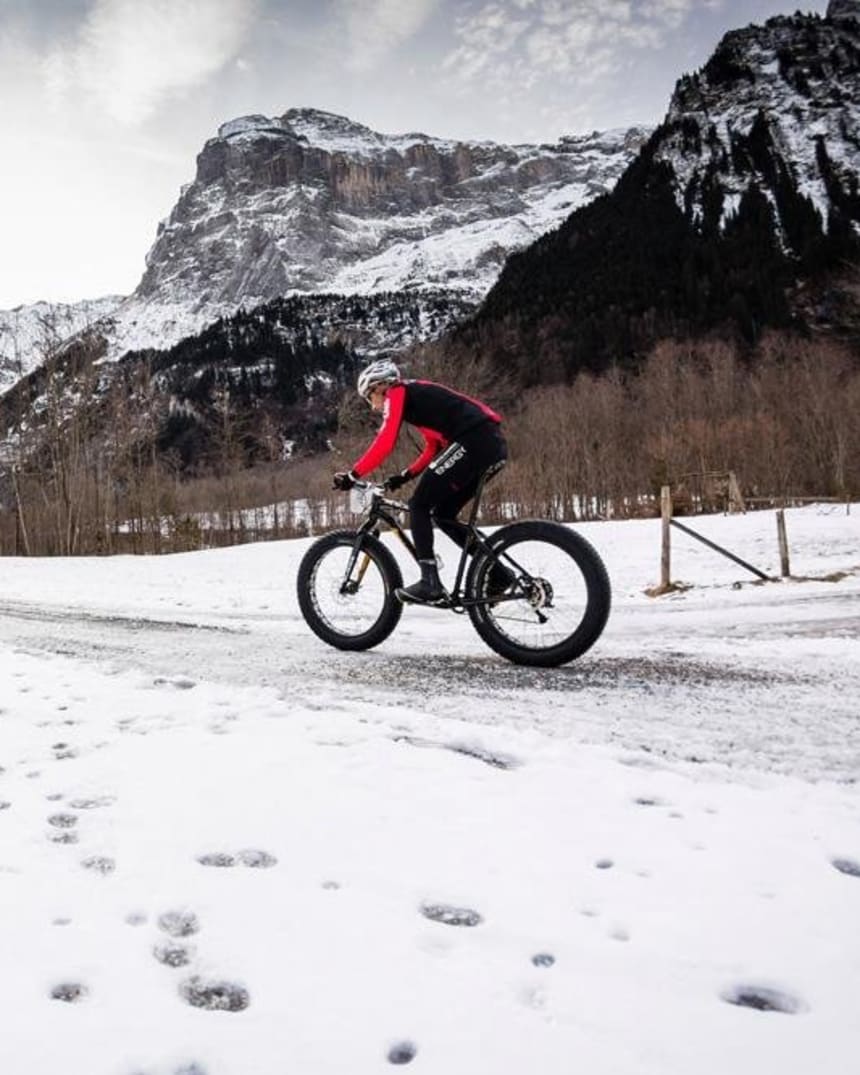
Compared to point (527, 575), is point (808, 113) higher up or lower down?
higher up

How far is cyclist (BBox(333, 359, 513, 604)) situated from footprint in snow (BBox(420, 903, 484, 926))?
3.28 m

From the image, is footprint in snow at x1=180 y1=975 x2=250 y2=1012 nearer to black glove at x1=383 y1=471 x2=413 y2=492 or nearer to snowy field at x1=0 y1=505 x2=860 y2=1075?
snowy field at x1=0 y1=505 x2=860 y2=1075

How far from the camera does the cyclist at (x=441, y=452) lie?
16.1 feet

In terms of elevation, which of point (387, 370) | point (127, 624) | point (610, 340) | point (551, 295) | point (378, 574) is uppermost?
point (551, 295)

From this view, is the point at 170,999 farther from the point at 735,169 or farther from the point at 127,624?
the point at 735,169

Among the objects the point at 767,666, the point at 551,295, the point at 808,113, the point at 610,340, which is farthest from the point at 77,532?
the point at 808,113

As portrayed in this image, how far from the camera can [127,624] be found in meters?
7.65

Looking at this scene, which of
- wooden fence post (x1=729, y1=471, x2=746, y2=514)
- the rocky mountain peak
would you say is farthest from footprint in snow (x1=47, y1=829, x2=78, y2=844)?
the rocky mountain peak

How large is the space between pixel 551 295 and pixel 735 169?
2983cm

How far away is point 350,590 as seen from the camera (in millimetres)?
5617

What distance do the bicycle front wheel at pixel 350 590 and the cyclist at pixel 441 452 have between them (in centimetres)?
37

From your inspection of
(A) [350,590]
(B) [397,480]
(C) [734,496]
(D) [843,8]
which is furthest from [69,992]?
(D) [843,8]

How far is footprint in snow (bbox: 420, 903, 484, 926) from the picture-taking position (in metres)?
1.61

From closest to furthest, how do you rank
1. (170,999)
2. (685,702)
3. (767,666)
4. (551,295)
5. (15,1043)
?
(15,1043) → (170,999) → (685,702) → (767,666) → (551,295)
